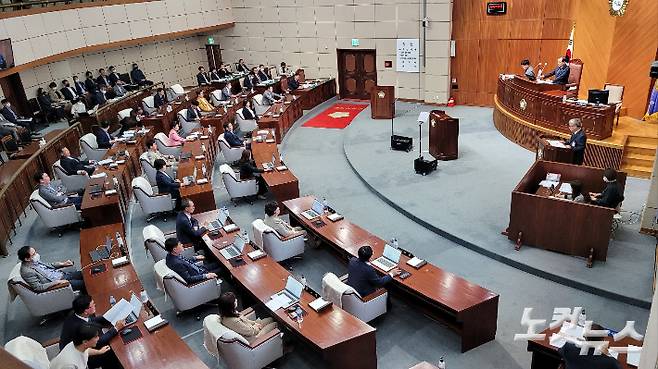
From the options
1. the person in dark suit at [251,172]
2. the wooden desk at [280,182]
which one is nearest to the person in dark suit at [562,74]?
the wooden desk at [280,182]

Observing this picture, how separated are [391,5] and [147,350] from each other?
14.1 meters

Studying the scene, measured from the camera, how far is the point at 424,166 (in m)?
10.8

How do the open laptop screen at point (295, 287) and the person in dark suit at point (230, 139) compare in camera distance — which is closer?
the open laptop screen at point (295, 287)

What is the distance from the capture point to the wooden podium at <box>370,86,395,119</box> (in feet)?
49.5

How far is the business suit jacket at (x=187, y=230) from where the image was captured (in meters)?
7.61

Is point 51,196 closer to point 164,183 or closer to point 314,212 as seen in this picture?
point 164,183

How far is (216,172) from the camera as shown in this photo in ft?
40.8

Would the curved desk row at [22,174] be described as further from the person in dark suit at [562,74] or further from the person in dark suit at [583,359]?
the person in dark suit at [562,74]

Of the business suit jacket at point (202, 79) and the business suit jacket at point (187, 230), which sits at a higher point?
the business suit jacket at point (202, 79)

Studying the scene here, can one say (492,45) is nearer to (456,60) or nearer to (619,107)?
(456,60)

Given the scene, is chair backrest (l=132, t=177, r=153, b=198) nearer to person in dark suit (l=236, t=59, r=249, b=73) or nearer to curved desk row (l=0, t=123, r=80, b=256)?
curved desk row (l=0, t=123, r=80, b=256)

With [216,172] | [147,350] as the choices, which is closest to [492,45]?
[216,172]

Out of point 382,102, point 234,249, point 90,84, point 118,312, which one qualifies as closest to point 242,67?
point 90,84

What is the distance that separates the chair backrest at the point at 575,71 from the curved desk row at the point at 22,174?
12.7 metres
